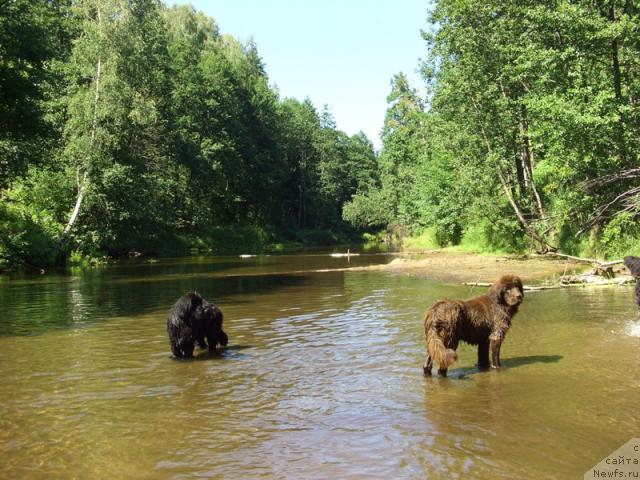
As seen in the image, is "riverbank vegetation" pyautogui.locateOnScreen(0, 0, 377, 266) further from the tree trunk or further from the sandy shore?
the sandy shore

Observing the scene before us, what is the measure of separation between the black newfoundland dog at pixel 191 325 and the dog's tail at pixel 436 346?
422 cm

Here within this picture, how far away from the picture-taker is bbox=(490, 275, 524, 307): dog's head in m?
8.56

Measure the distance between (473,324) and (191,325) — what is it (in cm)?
490

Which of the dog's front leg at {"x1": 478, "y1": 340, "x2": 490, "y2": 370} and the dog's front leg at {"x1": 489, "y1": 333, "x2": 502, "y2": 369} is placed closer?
the dog's front leg at {"x1": 489, "y1": 333, "x2": 502, "y2": 369}

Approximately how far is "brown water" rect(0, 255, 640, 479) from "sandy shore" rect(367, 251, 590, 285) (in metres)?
7.35

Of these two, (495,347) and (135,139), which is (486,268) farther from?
(135,139)

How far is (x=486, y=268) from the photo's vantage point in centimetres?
2488

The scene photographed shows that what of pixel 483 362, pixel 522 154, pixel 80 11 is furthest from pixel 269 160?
pixel 483 362

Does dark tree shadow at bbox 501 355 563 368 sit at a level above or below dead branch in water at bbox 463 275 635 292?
below

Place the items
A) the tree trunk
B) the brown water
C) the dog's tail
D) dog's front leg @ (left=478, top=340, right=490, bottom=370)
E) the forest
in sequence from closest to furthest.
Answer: the brown water, the dog's tail, dog's front leg @ (left=478, top=340, right=490, bottom=370), the forest, the tree trunk

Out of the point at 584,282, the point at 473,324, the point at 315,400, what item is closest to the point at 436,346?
the point at 473,324

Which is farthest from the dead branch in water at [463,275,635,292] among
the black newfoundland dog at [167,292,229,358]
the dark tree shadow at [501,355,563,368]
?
the black newfoundland dog at [167,292,229,358]

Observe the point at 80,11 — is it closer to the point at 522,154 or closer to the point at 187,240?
the point at 187,240

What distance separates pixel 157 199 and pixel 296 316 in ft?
124
